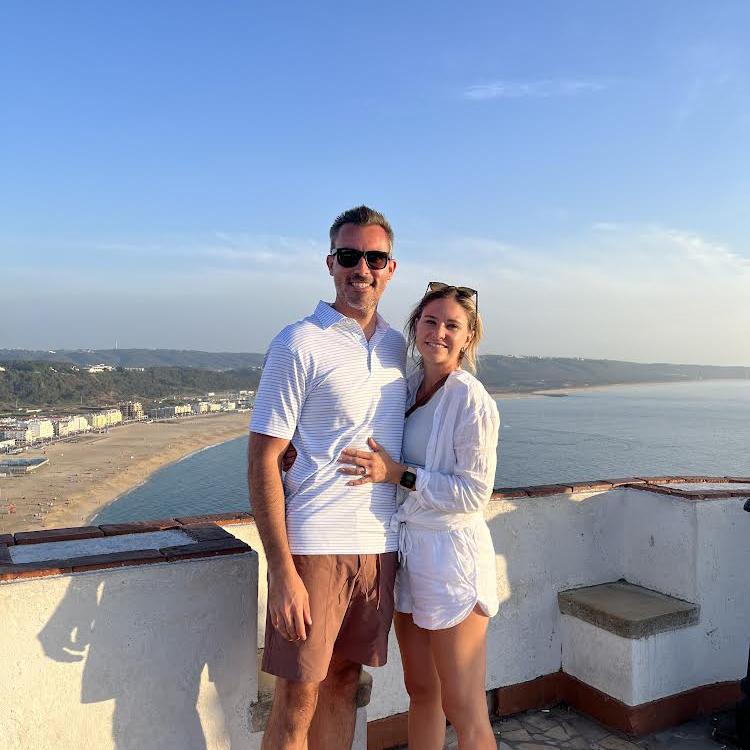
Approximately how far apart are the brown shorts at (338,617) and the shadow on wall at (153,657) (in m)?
0.20

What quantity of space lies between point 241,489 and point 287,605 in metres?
45.6

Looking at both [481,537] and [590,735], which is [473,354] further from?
[590,735]

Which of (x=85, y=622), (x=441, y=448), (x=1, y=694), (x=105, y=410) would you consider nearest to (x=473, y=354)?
(x=441, y=448)

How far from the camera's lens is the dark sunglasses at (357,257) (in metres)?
1.63

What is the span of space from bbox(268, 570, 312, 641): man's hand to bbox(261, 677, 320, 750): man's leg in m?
0.13

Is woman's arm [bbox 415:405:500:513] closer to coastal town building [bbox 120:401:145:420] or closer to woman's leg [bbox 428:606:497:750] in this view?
woman's leg [bbox 428:606:497:750]

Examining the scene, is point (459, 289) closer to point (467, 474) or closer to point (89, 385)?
point (467, 474)

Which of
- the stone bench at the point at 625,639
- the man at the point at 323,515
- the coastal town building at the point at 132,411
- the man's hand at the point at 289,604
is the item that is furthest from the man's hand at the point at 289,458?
the coastal town building at the point at 132,411

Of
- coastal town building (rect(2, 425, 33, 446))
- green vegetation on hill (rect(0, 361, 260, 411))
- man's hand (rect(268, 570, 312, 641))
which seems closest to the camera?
man's hand (rect(268, 570, 312, 641))

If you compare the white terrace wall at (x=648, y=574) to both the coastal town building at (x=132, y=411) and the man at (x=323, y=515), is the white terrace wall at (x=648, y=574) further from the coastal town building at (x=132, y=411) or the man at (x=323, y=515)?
the coastal town building at (x=132, y=411)

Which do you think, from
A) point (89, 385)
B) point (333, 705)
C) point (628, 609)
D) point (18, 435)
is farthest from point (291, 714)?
point (89, 385)

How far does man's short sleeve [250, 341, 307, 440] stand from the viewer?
1.45 meters

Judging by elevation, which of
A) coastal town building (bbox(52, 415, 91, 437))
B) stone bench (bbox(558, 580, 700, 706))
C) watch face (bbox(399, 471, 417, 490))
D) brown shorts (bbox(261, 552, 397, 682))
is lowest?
coastal town building (bbox(52, 415, 91, 437))

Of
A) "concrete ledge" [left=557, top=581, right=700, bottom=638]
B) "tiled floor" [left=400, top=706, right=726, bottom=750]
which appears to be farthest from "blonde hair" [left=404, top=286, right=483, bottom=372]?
"tiled floor" [left=400, top=706, right=726, bottom=750]
